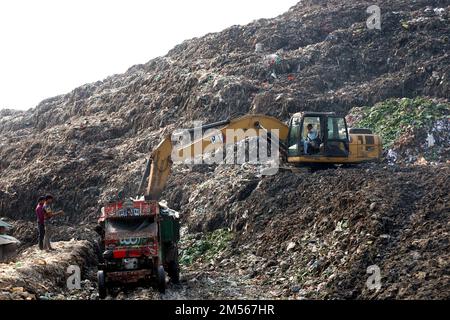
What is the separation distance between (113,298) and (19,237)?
854cm

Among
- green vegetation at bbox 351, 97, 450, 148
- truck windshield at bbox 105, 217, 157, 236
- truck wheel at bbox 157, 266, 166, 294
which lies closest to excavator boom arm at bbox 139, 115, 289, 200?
truck windshield at bbox 105, 217, 157, 236

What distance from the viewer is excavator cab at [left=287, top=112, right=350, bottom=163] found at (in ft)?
54.7

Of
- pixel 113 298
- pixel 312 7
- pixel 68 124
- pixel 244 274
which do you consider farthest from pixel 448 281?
pixel 312 7

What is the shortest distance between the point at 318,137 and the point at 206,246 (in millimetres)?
4230

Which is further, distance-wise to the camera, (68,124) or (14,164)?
(68,124)

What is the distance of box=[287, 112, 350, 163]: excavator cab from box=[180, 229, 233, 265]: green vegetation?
2973 millimetres

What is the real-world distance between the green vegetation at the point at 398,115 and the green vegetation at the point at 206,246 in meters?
6.67

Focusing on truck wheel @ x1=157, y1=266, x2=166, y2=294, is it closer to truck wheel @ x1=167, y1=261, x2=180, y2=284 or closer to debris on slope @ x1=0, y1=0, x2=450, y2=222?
truck wheel @ x1=167, y1=261, x2=180, y2=284

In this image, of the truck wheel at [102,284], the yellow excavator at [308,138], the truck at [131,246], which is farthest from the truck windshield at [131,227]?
the yellow excavator at [308,138]

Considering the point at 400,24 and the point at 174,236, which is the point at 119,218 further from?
the point at 400,24

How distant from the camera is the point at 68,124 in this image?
93.4ft

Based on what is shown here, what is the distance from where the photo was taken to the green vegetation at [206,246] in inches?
610

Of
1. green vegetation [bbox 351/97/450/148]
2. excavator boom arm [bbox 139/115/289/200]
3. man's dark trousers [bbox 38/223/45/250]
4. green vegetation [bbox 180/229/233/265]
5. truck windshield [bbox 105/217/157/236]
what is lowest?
green vegetation [bbox 180/229/233/265]

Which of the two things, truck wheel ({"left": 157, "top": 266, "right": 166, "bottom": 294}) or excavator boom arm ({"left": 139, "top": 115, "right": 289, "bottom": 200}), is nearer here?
truck wheel ({"left": 157, "top": 266, "right": 166, "bottom": 294})
